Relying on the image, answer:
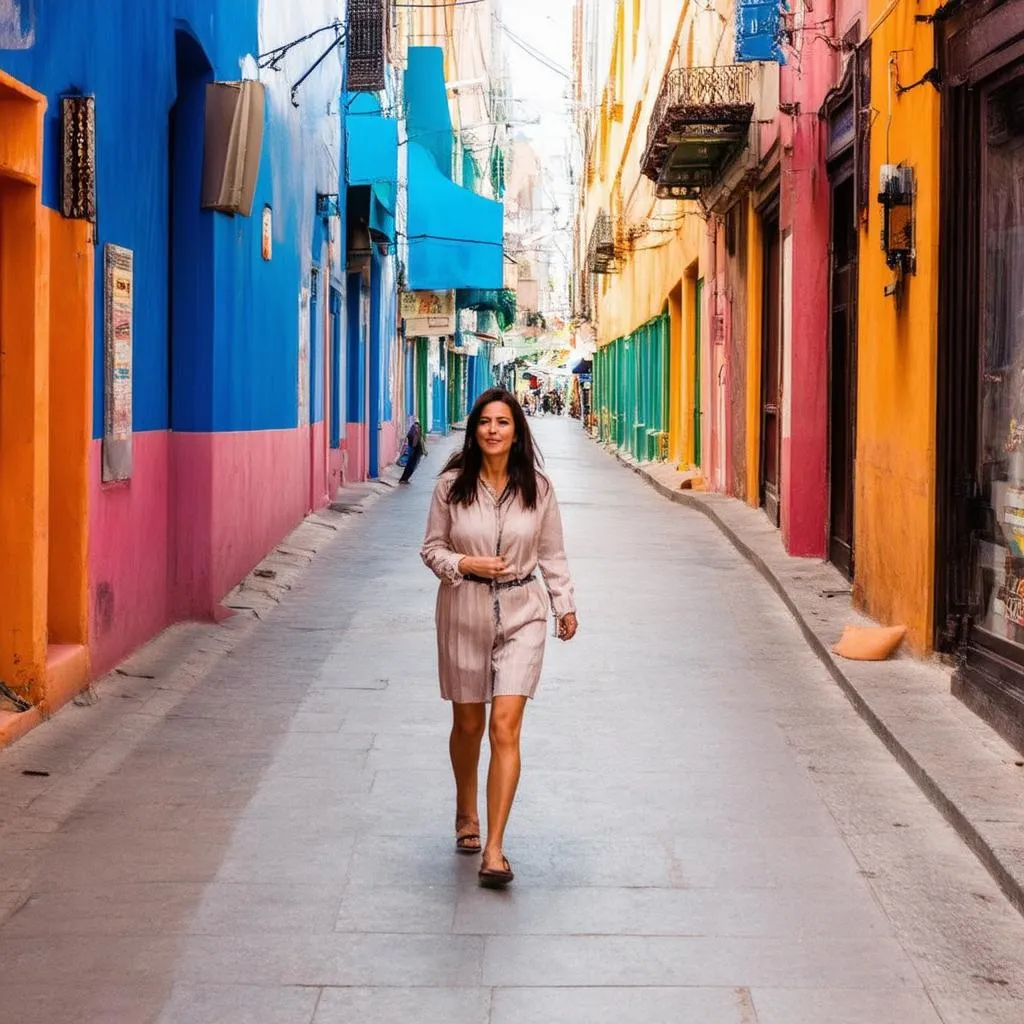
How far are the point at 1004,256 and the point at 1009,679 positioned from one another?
79.9 inches

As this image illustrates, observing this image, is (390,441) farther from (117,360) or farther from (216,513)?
(117,360)

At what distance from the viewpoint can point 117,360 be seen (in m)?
9.38

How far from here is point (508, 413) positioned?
5863 millimetres

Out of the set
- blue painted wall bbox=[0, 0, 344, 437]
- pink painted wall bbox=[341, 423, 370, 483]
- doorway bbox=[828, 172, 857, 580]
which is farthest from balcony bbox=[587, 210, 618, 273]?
doorway bbox=[828, 172, 857, 580]

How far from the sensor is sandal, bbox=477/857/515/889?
5461 millimetres

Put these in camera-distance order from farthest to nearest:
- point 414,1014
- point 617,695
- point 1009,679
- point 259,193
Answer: point 259,193 < point 617,695 < point 1009,679 < point 414,1014

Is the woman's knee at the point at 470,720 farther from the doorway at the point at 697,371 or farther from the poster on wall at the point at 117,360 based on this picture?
the doorway at the point at 697,371

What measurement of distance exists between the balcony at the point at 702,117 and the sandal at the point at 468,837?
13.5 meters

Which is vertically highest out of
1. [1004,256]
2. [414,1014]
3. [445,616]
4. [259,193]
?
[259,193]

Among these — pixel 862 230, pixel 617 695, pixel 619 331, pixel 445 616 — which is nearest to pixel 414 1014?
pixel 445 616

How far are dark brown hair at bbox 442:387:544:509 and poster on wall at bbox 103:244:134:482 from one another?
3.82 metres

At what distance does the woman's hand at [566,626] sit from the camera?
581cm

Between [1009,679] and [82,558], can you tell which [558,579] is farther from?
[82,558]

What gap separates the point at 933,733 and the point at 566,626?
237cm
